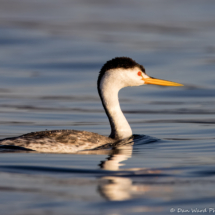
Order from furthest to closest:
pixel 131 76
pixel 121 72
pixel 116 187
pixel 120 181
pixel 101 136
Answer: pixel 131 76, pixel 121 72, pixel 101 136, pixel 120 181, pixel 116 187

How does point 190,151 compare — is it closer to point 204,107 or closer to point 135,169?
point 135,169

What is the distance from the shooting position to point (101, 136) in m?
10.5

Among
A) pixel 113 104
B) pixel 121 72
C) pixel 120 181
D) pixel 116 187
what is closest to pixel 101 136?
pixel 113 104

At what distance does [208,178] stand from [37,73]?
16499 millimetres

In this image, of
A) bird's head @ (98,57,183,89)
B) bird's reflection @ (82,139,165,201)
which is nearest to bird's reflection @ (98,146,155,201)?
bird's reflection @ (82,139,165,201)

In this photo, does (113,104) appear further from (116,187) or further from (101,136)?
(116,187)

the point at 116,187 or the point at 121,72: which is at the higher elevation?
the point at 121,72

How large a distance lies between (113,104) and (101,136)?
99 cm

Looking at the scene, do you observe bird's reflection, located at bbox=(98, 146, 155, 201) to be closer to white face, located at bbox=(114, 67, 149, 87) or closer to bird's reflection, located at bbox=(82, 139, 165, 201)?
bird's reflection, located at bbox=(82, 139, 165, 201)

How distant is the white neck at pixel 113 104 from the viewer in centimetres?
1102

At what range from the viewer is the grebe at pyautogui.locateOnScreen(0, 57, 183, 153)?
9781 millimetres

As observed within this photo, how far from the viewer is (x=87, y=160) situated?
30.0 feet

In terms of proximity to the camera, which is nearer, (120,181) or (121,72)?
(120,181)

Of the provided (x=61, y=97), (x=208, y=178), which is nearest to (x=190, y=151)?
(x=208, y=178)
